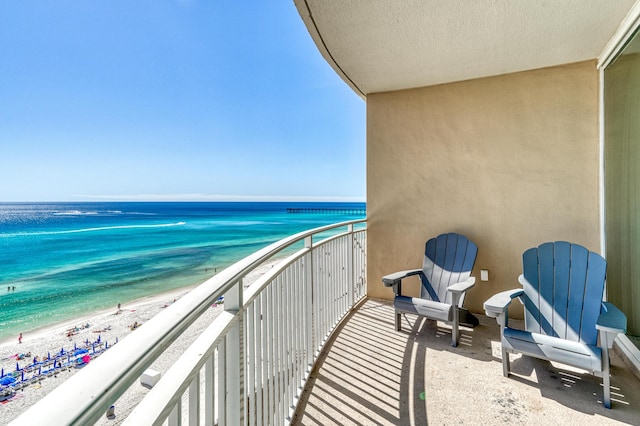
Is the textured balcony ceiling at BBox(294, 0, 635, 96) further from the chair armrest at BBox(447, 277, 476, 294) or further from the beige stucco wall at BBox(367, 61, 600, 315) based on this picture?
the chair armrest at BBox(447, 277, 476, 294)

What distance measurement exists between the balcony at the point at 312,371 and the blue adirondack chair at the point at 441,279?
10.9 inches

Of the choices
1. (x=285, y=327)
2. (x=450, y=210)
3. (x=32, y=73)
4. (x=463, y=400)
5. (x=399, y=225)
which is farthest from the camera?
(x=32, y=73)

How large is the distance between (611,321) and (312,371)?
2.06 metres

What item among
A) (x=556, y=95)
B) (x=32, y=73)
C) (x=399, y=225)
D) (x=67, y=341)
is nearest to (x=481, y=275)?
(x=399, y=225)

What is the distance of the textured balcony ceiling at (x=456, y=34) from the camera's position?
2.05 metres

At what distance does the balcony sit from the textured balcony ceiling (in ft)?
5.63

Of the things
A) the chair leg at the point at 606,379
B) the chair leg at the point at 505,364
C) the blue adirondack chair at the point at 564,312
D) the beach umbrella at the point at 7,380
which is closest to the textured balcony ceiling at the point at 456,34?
the blue adirondack chair at the point at 564,312

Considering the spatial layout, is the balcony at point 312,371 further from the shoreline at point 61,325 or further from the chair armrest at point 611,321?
the shoreline at point 61,325

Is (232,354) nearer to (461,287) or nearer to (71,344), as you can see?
(461,287)

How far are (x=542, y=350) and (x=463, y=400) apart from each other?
69 centimetres

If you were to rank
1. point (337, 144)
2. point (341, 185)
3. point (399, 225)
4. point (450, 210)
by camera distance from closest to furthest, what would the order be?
point (450, 210) → point (399, 225) → point (337, 144) → point (341, 185)

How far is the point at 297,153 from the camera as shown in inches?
963

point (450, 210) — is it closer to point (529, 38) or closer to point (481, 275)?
point (481, 275)

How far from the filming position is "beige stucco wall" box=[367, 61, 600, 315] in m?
2.90
